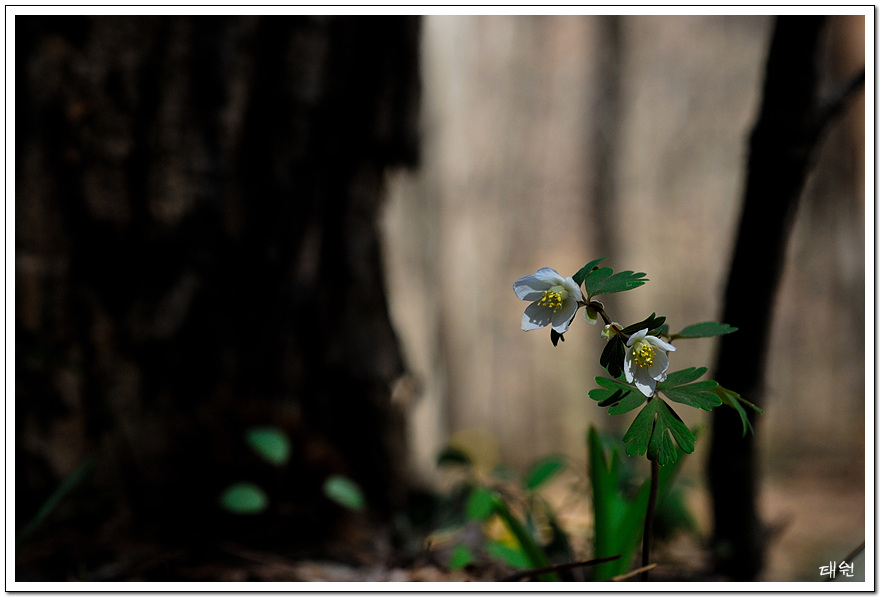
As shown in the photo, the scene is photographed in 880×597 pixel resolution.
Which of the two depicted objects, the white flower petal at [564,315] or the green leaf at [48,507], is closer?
the white flower petal at [564,315]

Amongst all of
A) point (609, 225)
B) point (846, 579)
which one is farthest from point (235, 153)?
point (609, 225)

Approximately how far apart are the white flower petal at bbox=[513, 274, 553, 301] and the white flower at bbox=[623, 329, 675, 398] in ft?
0.27

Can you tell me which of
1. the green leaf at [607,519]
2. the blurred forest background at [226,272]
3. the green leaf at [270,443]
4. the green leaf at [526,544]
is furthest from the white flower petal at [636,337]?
the green leaf at [270,443]

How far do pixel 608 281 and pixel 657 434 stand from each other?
0.44 ft

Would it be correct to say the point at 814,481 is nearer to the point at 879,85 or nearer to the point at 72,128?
the point at 879,85

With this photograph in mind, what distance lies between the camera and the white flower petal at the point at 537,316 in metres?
0.43

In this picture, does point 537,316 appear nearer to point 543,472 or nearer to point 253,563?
point 543,472

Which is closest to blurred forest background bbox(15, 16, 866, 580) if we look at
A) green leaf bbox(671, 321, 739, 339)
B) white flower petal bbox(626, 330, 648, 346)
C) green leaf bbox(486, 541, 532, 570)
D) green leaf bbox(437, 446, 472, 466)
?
green leaf bbox(437, 446, 472, 466)

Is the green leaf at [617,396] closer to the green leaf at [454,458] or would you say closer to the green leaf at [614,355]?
the green leaf at [614,355]

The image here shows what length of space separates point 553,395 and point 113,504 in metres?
2.46

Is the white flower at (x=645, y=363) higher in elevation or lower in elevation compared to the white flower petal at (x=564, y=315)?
lower

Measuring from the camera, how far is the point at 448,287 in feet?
9.60

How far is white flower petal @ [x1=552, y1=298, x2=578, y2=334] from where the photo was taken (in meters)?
0.41

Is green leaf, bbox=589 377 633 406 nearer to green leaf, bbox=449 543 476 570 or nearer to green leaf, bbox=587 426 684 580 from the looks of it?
green leaf, bbox=587 426 684 580
